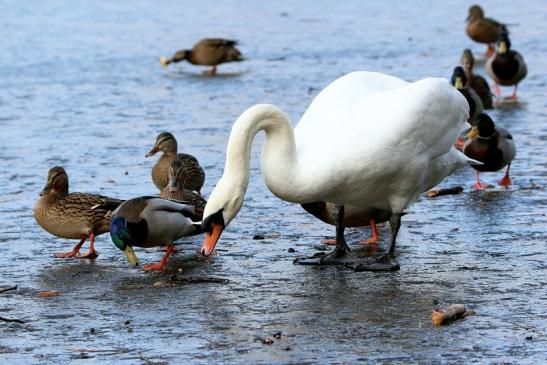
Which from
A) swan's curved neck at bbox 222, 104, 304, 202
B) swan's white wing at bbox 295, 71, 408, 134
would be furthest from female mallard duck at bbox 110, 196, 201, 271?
swan's white wing at bbox 295, 71, 408, 134

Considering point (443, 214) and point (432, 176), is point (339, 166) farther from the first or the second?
point (443, 214)

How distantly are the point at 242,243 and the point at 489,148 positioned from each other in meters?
2.92

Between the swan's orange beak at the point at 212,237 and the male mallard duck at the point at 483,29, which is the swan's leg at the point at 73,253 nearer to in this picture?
the swan's orange beak at the point at 212,237

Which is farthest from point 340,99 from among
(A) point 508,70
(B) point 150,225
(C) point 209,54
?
(C) point 209,54

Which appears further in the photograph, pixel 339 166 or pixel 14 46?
pixel 14 46

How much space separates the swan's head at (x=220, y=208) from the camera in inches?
287

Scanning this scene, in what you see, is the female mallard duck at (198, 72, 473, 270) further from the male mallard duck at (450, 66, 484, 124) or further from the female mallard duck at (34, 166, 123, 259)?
the male mallard duck at (450, 66, 484, 124)

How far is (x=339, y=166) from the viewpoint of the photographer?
739cm

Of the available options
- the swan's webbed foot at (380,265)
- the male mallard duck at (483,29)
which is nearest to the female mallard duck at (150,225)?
the swan's webbed foot at (380,265)

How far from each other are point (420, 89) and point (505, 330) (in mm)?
2085

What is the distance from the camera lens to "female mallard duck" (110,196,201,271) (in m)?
7.92

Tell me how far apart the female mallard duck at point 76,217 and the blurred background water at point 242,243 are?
0.49 feet

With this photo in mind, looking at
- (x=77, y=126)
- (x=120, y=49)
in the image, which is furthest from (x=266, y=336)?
(x=120, y=49)

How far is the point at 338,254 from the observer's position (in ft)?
26.7
